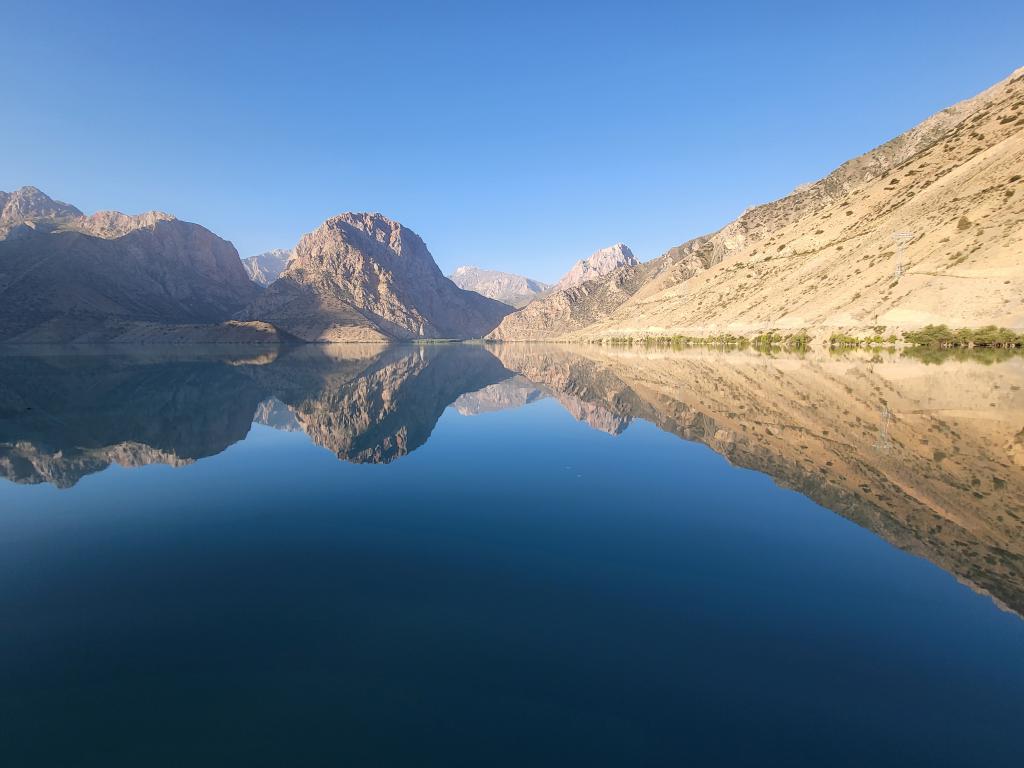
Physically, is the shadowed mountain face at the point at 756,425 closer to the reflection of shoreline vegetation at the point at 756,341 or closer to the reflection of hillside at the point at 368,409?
the reflection of hillside at the point at 368,409

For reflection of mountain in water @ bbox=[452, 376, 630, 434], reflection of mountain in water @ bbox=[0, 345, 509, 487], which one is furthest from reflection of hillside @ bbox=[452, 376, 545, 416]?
reflection of mountain in water @ bbox=[0, 345, 509, 487]

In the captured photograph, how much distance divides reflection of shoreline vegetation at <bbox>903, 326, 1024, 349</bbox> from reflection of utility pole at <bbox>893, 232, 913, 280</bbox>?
17.0 m

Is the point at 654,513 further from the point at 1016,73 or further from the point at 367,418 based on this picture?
the point at 1016,73

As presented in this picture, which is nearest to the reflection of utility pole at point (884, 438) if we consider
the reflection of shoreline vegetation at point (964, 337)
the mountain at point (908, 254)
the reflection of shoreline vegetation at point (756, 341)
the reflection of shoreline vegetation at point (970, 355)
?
the reflection of shoreline vegetation at point (970, 355)

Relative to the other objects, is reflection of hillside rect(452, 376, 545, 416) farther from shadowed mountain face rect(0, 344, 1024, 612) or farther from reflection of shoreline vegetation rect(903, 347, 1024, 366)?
reflection of shoreline vegetation rect(903, 347, 1024, 366)

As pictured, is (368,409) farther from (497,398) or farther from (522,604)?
(522,604)

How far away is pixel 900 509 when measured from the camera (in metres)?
13.3

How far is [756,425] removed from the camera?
81.0 feet

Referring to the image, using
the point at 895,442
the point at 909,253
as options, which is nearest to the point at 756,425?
the point at 895,442

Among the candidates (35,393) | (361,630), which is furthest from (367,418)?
(35,393)

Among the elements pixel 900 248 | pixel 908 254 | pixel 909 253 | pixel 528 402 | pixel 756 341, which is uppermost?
pixel 900 248

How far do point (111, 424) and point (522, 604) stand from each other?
98.8 ft

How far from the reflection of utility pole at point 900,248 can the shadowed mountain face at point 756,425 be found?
4320 cm

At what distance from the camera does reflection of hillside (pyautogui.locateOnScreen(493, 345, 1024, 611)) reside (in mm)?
11547
